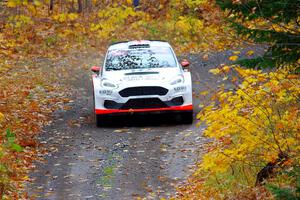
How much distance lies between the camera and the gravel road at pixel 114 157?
33.6 feet

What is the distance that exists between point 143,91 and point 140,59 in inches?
58.1

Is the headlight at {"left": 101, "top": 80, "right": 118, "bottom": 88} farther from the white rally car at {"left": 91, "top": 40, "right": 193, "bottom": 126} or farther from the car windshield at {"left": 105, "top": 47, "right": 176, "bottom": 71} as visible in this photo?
the car windshield at {"left": 105, "top": 47, "right": 176, "bottom": 71}

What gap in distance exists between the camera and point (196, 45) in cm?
2922

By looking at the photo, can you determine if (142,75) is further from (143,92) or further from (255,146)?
(255,146)

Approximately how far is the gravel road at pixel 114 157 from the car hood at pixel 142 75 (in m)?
1.09

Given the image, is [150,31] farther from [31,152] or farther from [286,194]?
[286,194]

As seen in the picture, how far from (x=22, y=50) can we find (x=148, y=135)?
618 inches

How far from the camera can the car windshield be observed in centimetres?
1520

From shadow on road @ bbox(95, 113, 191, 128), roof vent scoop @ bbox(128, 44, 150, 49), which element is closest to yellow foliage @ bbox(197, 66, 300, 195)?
shadow on road @ bbox(95, 113, 191, 128)

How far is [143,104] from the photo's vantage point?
14.3 meters

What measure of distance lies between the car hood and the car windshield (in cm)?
34

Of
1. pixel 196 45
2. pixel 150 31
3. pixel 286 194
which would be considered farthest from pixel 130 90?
pixel 150 31

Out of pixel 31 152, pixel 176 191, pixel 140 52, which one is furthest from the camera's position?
pixel 140 52

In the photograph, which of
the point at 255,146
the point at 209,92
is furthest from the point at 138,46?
the point at 255,146
